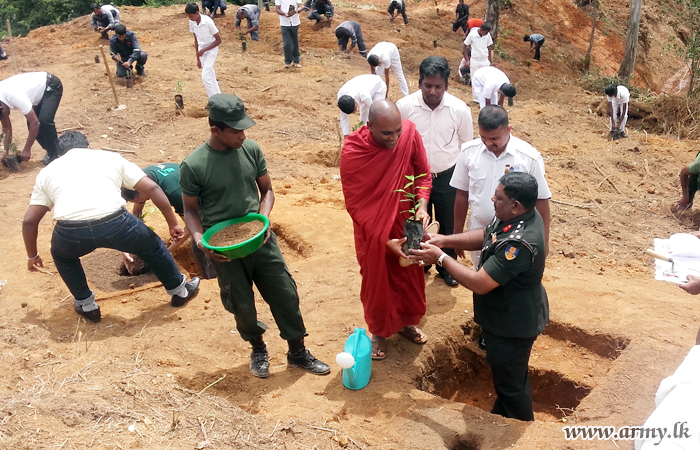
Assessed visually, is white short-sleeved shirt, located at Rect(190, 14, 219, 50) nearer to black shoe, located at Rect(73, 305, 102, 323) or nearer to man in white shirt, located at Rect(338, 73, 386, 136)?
man in white shirt, located at Rect(338, 73, 386, 136)

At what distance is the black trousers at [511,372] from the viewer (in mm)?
3352

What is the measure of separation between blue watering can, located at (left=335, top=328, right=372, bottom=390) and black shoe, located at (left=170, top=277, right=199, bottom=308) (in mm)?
1859

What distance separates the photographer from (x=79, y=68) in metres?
12.7

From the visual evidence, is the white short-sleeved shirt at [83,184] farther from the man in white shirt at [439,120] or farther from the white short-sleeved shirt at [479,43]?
the white short-sleeved shirt at [479,43]

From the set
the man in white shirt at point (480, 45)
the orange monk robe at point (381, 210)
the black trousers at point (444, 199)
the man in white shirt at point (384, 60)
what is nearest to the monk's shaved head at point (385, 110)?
the orange monk robe at point (381, 210)

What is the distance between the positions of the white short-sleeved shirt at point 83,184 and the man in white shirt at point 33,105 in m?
3.96

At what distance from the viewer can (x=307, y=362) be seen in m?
4.02

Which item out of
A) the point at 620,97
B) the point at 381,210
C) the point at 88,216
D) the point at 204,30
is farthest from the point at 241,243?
the point at 620,97

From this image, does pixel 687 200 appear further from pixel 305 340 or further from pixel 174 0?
pixel 174 0

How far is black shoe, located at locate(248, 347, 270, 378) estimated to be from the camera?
12.9 ft

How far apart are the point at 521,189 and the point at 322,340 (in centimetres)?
213

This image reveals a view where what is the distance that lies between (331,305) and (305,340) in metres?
0.54

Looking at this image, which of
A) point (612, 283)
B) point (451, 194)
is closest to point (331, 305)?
point (451, 194)

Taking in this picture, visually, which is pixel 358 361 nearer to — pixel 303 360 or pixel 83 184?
pixel 303 360
